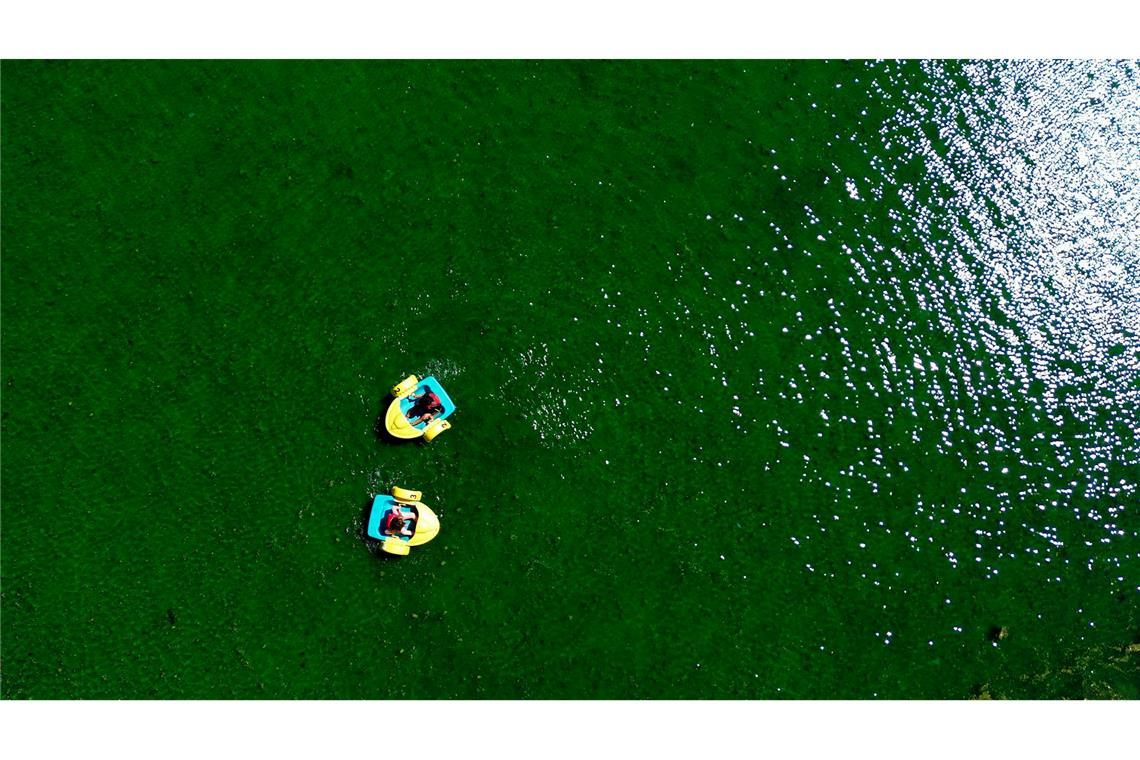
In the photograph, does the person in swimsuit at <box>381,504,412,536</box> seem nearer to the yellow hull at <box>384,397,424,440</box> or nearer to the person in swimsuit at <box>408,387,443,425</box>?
the yellow hull at <box>384,397,424,440</box>

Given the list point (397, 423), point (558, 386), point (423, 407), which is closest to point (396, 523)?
point (397, 423)

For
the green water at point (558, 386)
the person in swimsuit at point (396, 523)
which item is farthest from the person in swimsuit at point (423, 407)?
the person in swimsuit at point (396, 523)

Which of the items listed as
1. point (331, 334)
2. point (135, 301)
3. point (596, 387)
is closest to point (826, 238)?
point (596, 387)

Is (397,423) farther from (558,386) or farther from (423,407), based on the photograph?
(558,386)

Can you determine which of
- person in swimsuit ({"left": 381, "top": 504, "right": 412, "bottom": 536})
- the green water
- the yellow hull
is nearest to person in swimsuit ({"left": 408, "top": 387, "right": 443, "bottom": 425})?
the yellow hull

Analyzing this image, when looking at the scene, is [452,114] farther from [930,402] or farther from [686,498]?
[930,402]
